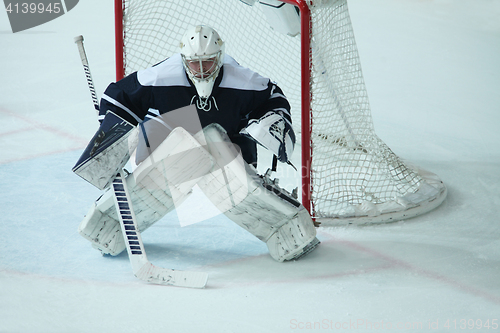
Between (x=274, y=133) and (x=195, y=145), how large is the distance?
0.33 metres

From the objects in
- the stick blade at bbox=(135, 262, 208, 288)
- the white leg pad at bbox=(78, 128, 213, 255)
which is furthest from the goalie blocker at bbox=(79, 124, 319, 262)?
the stick blade at bbox=(135, 262, 208, 288)

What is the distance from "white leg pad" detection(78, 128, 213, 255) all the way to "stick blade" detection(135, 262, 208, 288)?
0.75 ft

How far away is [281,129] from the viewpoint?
88.5 inches

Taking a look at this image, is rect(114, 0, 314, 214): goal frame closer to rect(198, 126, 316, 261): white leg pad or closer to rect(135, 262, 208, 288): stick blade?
rect(198, 126, 316, 261): white leg pad

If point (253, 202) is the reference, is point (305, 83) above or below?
above

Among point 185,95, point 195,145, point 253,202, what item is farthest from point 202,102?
point 253,202

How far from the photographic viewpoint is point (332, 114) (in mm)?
2854

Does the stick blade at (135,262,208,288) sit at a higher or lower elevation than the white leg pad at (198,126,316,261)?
lower

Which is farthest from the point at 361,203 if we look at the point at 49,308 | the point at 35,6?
the point at 35,6

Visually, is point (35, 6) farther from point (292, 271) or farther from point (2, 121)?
point (292, 271)

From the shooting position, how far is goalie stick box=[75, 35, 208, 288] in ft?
6.84

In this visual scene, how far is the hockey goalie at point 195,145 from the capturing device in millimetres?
2152

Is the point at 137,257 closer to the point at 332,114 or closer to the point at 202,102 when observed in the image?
the point at 202,102

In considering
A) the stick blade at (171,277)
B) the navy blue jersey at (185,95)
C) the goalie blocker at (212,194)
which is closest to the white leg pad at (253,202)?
the goalie blocker at (212,194)
